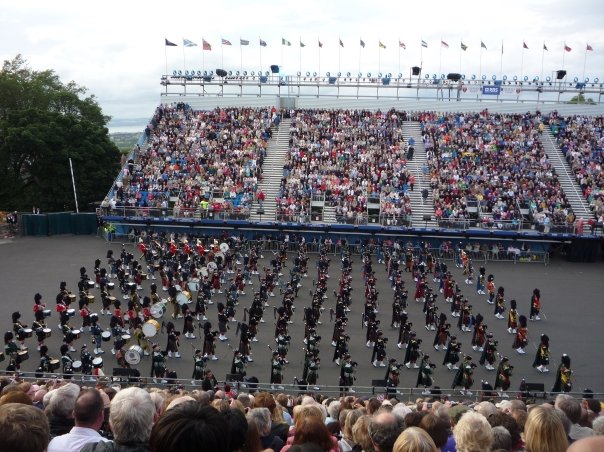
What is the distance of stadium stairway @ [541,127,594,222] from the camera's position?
31.6 m

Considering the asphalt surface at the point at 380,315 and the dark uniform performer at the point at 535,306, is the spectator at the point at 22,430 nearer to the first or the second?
the asphalt surface at the point at 380,315

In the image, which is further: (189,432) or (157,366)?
(157,366)

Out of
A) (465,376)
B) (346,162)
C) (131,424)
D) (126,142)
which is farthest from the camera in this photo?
(126,142)

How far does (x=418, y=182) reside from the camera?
34.2 meters

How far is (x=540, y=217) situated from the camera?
2959cm

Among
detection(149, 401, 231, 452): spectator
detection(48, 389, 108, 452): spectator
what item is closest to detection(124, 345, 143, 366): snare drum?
detection(48, 389, 108, 452): spectator

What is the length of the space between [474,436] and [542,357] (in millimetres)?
12417

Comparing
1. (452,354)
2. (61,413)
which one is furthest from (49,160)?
(61,413)

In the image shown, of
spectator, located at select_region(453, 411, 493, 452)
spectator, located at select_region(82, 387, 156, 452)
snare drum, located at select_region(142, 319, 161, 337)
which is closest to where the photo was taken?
spectator, located at select_region(82, 387, 156, 452)

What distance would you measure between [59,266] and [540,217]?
944 inches

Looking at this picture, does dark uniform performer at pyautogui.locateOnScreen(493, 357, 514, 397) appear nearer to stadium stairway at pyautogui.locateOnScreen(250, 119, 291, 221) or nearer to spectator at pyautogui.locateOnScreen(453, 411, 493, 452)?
spectator at pyautogui.locateOnScreen(453, 411, 493, 452)

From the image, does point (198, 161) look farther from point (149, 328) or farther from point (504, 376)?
point (504, 376)

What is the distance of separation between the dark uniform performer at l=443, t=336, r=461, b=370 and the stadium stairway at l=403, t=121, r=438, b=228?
587 inches

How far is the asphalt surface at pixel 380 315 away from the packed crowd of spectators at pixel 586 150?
581cm
